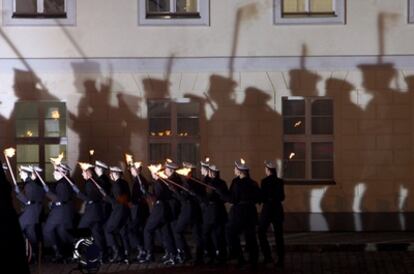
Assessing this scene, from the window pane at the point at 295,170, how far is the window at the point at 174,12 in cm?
331

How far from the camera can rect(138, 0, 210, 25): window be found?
65.6ft

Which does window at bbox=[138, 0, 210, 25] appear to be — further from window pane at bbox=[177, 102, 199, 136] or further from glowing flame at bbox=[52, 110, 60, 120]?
glowing flame at bbox=[52, 110, 60, 120]

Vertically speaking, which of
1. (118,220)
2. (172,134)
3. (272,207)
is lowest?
(118,220)

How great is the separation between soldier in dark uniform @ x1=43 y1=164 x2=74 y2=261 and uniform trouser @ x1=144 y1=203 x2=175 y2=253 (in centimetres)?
130

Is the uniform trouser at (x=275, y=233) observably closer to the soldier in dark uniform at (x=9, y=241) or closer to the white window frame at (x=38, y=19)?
the white window frame at (x=38, y=19)

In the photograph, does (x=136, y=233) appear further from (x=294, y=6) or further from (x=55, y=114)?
(x=294, y=6)

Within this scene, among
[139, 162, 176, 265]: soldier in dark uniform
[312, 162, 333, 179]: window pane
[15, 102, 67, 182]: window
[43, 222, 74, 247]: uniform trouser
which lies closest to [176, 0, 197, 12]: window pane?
[15, 102, 67, 182]: window

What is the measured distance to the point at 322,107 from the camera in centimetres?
2011

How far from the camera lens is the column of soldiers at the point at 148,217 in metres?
16.4

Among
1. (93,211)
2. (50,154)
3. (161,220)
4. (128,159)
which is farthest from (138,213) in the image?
(50,154)

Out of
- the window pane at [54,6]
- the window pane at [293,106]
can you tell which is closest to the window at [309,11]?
the window pane at [293,106]

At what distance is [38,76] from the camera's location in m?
20.0

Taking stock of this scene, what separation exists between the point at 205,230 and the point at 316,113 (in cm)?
469

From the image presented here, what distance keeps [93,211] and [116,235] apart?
56 centimetres
